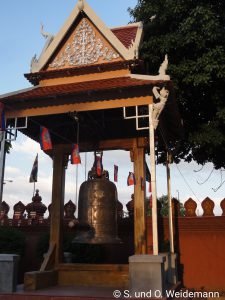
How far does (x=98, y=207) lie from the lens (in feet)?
33.2

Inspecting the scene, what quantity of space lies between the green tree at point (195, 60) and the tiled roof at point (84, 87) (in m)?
4.54

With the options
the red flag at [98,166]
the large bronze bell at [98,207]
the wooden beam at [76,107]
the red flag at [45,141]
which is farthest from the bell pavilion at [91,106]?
the red flag at [98,166]

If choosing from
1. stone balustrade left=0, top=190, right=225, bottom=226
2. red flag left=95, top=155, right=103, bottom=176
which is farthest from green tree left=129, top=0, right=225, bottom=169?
red flag left=95, top=155, right=103, bottom=176

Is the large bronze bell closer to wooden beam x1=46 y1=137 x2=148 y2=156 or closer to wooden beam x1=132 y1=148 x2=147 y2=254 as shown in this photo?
wooden beam x1=132 y1=148 x2=147 y2=254

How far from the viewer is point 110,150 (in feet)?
37.1

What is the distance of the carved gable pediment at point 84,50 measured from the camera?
10570 mm

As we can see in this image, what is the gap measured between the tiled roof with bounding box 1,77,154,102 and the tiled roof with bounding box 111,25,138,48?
222 cm

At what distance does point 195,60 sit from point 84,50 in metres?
A: 5.78

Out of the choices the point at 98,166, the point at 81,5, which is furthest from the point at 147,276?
the point at 81,5

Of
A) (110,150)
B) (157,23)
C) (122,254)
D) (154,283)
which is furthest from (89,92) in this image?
(157,23)

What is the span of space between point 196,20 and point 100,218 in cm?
859

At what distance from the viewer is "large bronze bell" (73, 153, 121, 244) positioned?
32.0 ft

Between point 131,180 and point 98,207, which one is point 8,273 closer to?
point 98,207

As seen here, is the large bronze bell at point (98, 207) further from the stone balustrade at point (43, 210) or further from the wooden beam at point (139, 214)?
the stone balustrade at point (43, 210)
